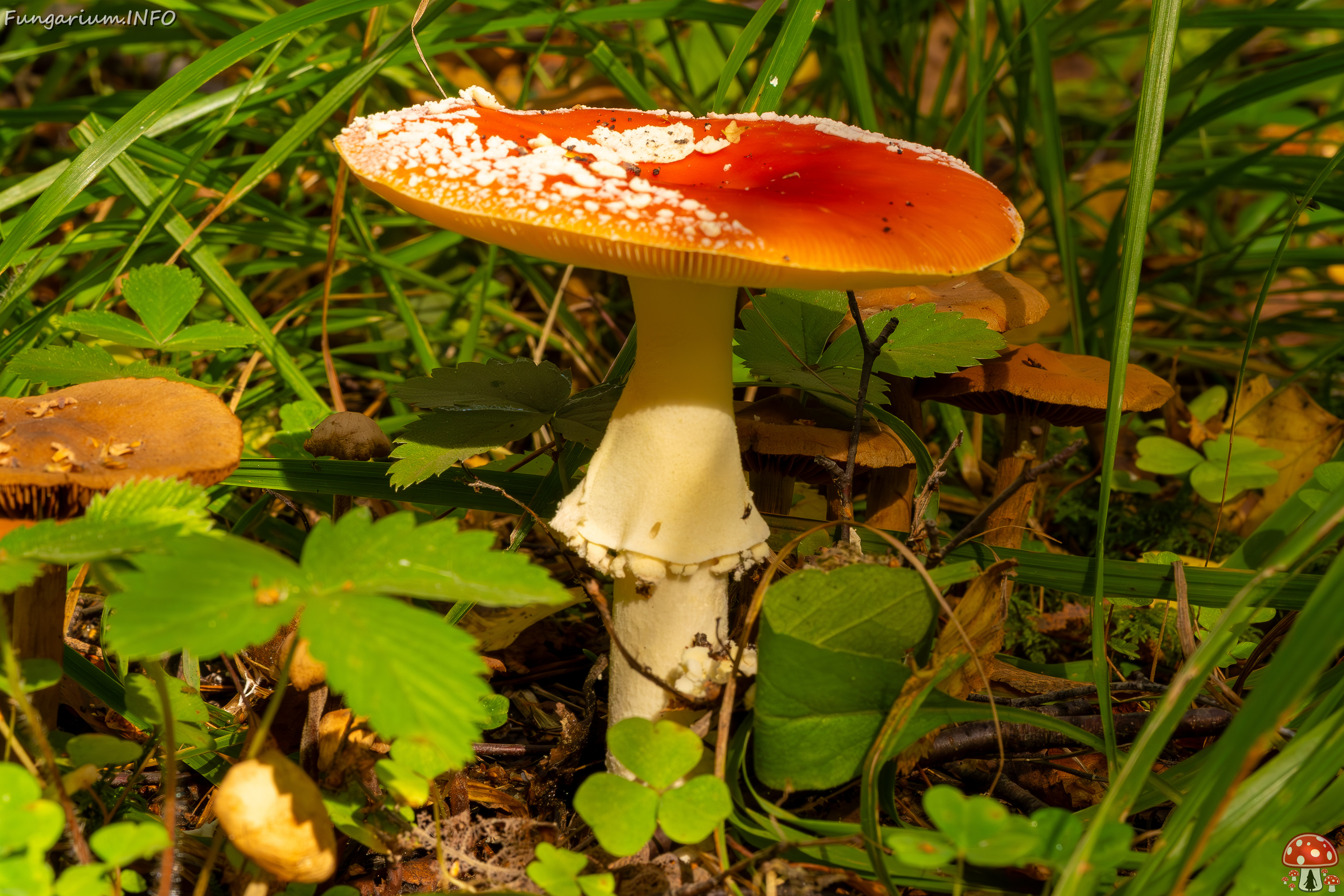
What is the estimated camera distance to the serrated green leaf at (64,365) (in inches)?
86.6

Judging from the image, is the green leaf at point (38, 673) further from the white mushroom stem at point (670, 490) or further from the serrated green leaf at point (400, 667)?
the white mushroom stem at point (670, 490)

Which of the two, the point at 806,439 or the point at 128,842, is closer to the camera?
the point at 128,842

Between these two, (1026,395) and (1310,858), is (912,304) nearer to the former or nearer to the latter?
(1026,395)

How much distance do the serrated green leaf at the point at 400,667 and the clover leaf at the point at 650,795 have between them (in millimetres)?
312

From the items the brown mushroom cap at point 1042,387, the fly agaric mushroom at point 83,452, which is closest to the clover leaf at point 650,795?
the fly agaric mushroom at point 83,452

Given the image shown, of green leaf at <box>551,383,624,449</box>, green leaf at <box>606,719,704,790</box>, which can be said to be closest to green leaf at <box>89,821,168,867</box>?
green leaf at <box>606,719,704,790</box>

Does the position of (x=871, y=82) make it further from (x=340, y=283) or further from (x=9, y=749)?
(x=9, y=749)

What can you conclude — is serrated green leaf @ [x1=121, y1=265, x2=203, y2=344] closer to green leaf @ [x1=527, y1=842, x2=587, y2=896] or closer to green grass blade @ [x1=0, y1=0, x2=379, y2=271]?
green grass blade @ [x1=0, y1=0, x2=379, y2=271]

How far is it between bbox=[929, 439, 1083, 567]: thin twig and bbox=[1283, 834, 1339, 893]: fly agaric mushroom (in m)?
0.71

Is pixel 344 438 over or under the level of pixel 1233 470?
over

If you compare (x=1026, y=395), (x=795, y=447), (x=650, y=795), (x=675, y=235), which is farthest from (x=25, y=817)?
(x=1026, y=395)

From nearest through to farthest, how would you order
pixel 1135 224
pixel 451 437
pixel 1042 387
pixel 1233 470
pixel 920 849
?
1. pixel 920 849
2. pixel 1135 224
3. pixel 451 437
4. pixel 1042 387
5. pixel 1233 470

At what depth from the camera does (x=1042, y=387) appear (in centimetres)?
216

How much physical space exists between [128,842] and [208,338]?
159cm
